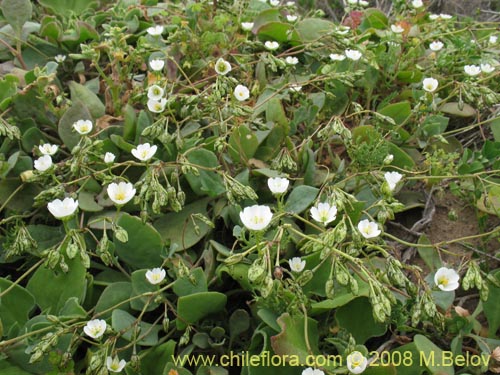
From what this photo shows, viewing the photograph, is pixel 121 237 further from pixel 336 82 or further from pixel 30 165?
pixel 336 82

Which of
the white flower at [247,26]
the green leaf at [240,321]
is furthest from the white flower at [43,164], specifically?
the white flower at [247,26]

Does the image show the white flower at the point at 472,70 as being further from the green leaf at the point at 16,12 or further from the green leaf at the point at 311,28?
the green leaf at the point at 16,12

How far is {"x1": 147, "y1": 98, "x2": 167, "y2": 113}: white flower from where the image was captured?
225 centimetres

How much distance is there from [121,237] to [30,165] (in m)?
0.77

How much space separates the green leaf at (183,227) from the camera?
6.70 feet

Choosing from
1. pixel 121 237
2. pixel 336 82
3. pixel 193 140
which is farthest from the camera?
pixel 336 82

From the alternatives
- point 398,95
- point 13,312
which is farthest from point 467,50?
point 13,312

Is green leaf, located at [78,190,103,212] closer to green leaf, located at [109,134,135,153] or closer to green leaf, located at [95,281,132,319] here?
green leaf, located at [109,134,135,153]

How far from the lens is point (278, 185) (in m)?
1.89

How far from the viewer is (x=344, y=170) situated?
229 centimetres

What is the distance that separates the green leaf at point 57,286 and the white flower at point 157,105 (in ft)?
2.37

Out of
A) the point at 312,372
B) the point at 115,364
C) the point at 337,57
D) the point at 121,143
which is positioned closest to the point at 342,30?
the point at 337,57

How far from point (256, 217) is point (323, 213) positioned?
238 mm

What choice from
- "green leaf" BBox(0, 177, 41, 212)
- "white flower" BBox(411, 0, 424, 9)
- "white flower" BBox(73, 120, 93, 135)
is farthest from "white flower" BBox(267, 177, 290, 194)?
"white flower" BBox(411, 0, 424, 9)
